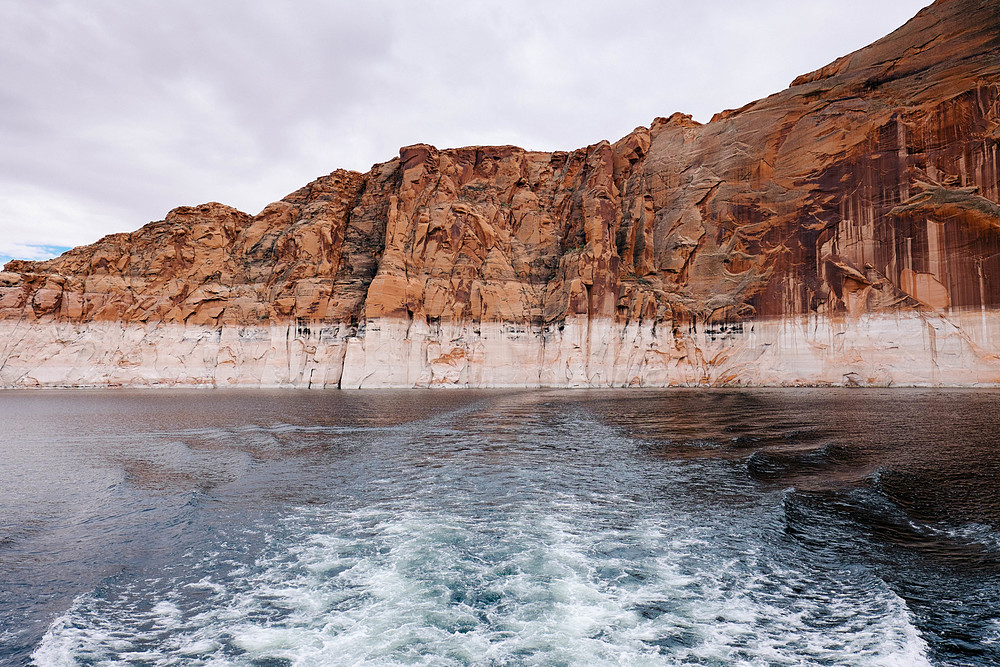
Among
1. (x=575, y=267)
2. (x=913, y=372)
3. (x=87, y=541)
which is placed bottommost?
(x=87, y=541)

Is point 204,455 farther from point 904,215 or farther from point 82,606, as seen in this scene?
point 904,215

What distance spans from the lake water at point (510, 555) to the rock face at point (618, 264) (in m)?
36.7

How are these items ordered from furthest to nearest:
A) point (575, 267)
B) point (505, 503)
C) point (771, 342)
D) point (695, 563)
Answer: point (575, 267) → point (771, 342) → point (505, 503) → point (695, 563)

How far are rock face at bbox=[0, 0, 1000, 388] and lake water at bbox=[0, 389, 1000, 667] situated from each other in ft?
120

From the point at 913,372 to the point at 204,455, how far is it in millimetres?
52144

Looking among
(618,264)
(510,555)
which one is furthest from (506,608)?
(618,264)

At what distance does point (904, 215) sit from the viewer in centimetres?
4506

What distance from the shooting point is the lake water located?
5078 millimetres

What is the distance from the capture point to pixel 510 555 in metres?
7.41

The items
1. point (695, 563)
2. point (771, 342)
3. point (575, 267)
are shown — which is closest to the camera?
point (695, 563)

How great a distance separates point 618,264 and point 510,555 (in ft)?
178

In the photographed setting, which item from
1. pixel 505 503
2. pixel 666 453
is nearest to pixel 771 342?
pixel 666 453

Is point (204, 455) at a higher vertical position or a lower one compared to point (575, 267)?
lower

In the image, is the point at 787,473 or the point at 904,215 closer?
the point at 787,473
